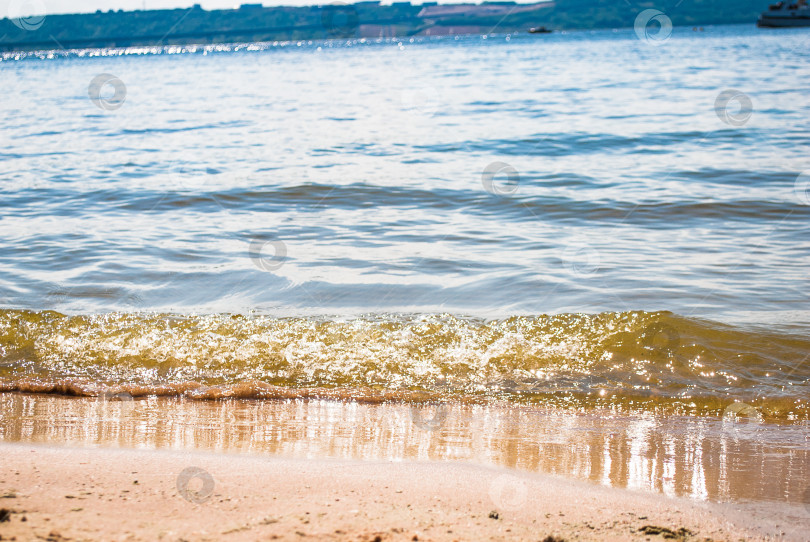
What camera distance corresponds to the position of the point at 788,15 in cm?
7725

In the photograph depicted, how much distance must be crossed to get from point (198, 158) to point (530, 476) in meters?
11.5

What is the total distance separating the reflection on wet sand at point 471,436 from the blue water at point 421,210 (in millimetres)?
1691

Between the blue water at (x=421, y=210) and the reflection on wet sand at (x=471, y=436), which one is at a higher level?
the blue water at (x=421, y=210)

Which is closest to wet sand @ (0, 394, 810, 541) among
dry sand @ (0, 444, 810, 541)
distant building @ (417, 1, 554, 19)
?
dry sand @ (0, 444, 810, 541)

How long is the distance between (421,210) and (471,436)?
5.83 meters

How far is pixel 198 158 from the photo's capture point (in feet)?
43.1

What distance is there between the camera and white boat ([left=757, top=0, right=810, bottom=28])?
7662 centimetres

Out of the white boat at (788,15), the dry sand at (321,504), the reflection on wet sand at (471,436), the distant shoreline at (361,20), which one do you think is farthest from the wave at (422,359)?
the distant shoreline at (361,20)

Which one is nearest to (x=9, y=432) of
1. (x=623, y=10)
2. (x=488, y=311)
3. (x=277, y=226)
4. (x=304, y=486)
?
(x=304, y=486)

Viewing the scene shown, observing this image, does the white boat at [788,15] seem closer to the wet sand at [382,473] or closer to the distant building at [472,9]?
the distant building at [472,9]

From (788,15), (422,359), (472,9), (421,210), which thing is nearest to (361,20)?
(472,9)

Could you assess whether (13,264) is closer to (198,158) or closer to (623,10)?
(198,158)

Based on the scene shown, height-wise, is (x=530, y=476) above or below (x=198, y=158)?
below

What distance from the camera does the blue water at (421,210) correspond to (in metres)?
5.93
